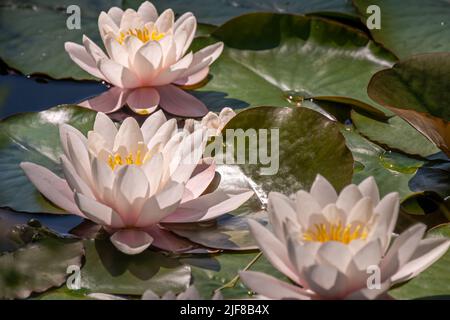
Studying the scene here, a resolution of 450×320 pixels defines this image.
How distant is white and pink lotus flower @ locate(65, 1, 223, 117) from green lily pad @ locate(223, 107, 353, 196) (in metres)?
0.40

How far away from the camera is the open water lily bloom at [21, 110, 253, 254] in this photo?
1.83 m

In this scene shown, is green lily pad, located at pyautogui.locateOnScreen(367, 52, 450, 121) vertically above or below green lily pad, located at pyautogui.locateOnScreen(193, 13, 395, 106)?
below

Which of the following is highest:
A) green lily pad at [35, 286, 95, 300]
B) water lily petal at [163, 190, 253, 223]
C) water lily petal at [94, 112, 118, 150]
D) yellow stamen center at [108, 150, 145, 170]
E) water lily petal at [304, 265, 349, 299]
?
water lily petal at [94, 112, 118, 150]

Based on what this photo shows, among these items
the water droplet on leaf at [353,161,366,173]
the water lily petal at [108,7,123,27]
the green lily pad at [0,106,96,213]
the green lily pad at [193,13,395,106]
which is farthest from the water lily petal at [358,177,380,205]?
the water lily petal at [108,7,123,27]

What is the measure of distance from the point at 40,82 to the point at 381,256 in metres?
1.58

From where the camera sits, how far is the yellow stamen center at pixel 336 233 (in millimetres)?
1623

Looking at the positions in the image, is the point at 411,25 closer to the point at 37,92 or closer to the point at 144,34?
the point at 144,34

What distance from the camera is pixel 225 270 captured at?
5.92 feet

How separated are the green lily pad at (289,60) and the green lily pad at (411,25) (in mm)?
81

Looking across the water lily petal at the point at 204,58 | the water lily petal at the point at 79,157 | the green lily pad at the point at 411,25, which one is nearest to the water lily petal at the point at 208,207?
the water lily petal at the point at 79,157

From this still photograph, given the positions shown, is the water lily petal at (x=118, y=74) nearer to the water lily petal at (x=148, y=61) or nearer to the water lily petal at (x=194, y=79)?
the water lily petal at (x=148, y=61)

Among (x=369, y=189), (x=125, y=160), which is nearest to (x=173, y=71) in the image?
(x=125, y=160)

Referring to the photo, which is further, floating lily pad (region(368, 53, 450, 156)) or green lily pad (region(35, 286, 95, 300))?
floating lily pad (region(368, 53, 450, 156))

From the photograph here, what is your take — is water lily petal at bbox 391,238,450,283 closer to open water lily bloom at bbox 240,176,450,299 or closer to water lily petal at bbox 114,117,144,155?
open water lily bloom at bbox 240,176,450,299
